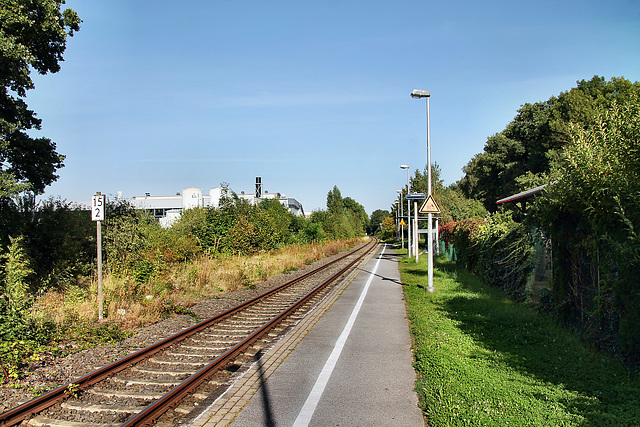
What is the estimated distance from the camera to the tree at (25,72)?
12523 mm

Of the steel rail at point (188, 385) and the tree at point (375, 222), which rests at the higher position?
the tree at point (375, 222)

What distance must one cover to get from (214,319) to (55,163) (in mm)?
9883

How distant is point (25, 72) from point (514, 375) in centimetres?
1592

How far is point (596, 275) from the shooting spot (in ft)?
24.7

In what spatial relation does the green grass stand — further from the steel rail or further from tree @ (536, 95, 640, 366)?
the steel rail

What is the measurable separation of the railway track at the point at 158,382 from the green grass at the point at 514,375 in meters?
3.03

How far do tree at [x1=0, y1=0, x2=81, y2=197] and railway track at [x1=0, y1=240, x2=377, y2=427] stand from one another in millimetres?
8586

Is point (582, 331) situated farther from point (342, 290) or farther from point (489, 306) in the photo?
point (342, 290)

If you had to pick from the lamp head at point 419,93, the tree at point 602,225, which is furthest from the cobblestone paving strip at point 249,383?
the lamp head at point 419,93

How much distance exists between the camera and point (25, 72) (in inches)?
549

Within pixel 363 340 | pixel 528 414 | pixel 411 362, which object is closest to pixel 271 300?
pixel 363 340

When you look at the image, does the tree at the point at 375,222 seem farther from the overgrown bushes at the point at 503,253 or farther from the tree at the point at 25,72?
the tree at the point at 25,72

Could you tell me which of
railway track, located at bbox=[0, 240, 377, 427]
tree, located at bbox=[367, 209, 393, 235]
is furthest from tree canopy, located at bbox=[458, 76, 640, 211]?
tree, located at bbox=[367, 209, 393, 235]

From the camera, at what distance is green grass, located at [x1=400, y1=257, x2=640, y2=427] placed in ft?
15.8
